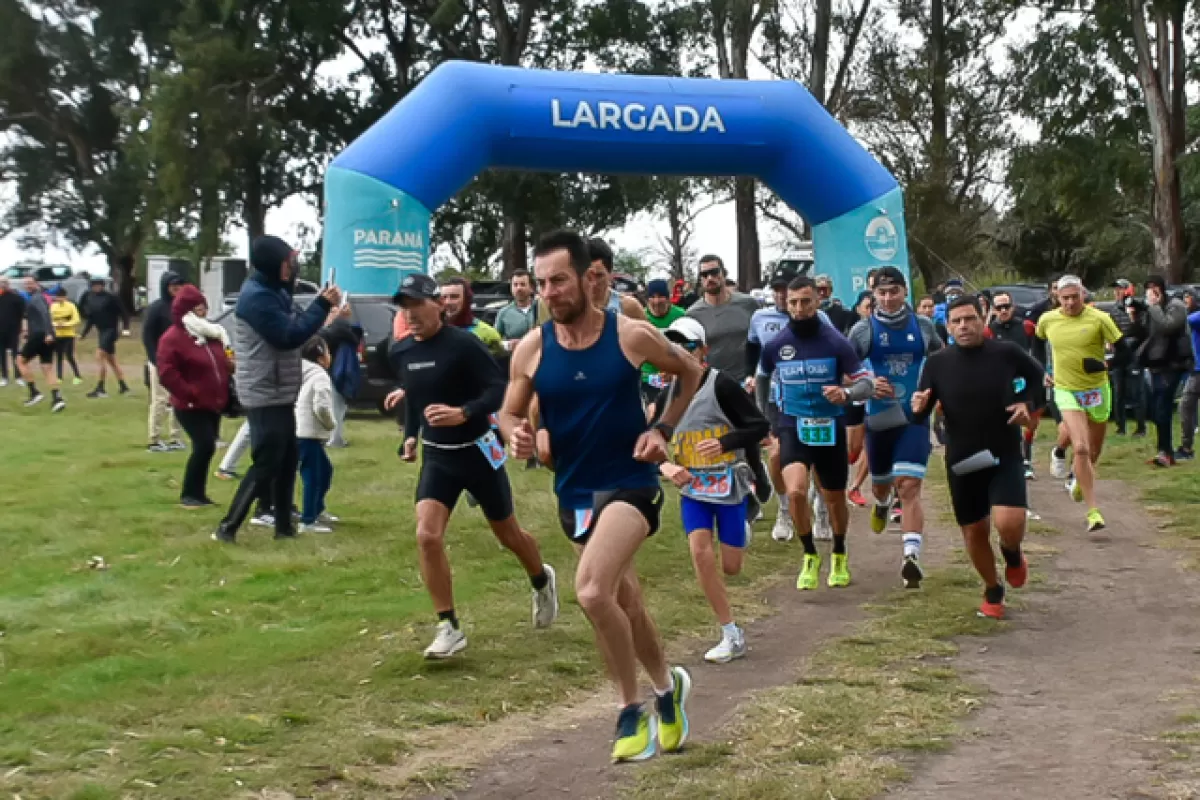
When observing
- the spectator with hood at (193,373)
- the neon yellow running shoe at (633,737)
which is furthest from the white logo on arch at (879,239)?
the neon yellow running shoe at (633,737)

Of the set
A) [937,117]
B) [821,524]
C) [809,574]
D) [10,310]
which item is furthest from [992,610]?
[937,117]

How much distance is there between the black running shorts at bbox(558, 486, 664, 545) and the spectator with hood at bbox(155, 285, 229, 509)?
6170 mm

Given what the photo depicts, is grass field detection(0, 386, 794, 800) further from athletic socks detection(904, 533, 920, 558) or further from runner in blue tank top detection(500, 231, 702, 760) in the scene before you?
athletic socks detection(904, 533, 920, 558)

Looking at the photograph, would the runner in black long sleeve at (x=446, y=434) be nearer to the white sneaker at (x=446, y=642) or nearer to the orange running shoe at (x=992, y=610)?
Answer: the white sneaker at (x=446, y=642)

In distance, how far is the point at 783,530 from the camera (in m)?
11.1

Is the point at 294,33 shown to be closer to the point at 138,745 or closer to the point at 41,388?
the point at 41,388

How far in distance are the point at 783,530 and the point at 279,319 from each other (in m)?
4.22

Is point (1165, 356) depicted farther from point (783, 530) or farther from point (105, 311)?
point (105, 311)

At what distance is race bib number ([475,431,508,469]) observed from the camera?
7.20 meters

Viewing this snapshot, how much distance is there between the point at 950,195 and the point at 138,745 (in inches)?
1539

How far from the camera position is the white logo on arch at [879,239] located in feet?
60.9

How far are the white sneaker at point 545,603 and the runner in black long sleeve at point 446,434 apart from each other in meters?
0.27

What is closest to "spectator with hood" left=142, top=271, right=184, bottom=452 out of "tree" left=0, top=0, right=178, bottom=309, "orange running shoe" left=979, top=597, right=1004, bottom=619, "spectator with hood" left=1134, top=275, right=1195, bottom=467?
"orange running shoe" left=979, top=597, right=1004, bottom=619

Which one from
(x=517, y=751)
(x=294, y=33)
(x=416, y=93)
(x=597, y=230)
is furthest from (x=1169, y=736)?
(x=294, y=33)
